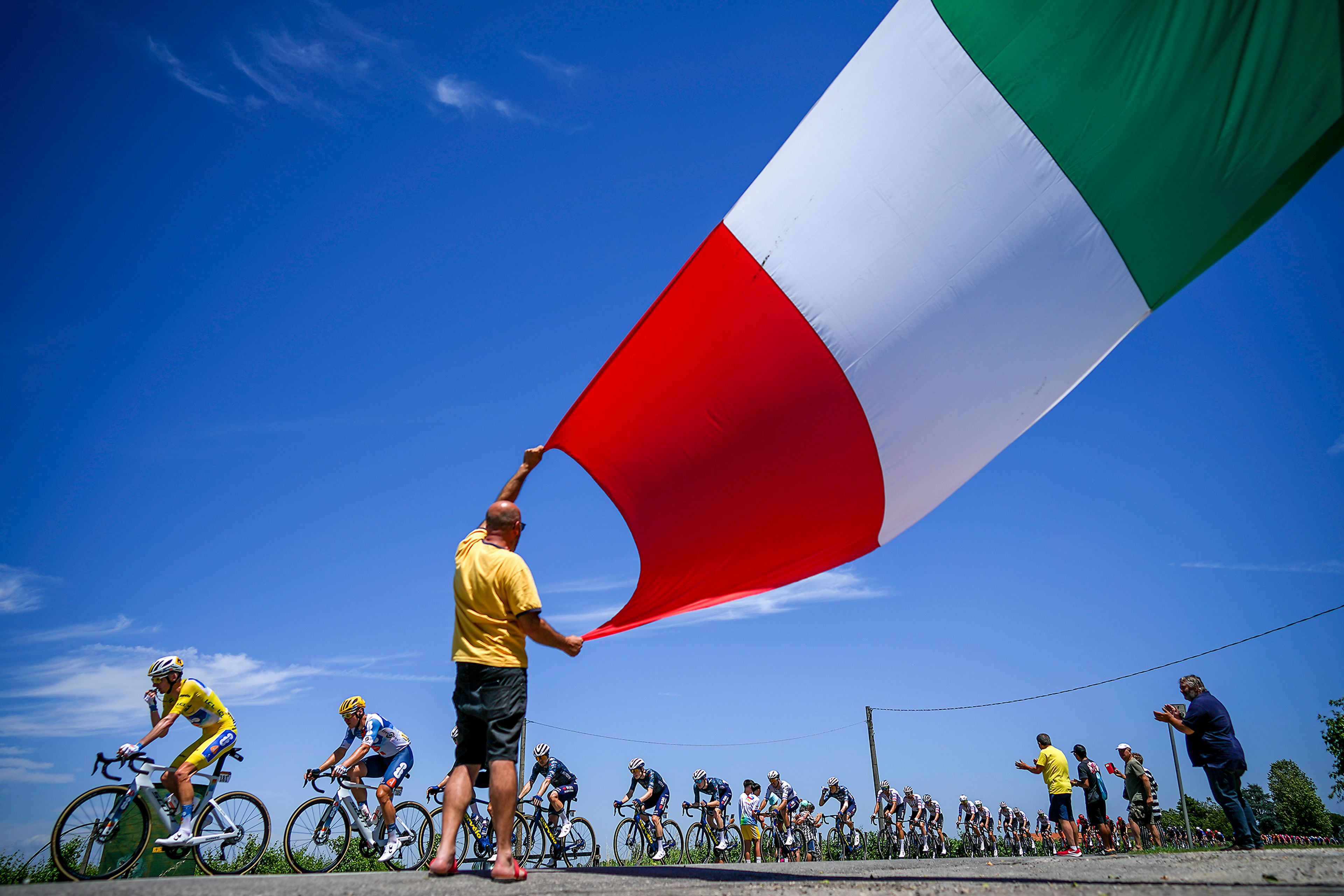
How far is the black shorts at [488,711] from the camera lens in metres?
3.55

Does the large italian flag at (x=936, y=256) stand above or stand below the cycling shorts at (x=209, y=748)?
above

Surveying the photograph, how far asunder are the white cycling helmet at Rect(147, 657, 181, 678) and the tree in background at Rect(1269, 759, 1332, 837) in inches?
2808

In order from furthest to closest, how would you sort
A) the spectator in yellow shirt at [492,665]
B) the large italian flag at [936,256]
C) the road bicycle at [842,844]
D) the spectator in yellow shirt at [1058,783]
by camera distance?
1. the road bicycle at [842,844]
2. the spectator in yellow shirt at [1058,783]
3. the large italian flag at [936,256]
4. the spectator in yellow shirt at [492,665]

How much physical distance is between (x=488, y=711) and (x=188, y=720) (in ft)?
14.8

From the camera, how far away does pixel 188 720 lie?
6.56 meters

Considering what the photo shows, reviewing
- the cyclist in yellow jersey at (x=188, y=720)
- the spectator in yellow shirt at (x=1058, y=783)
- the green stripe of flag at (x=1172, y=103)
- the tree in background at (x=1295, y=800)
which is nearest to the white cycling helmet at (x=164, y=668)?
the cyclist in yellow jersey at (x=188, y=720)

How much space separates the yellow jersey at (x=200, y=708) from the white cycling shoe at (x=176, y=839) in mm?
808

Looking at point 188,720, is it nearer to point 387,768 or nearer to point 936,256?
point 387,768

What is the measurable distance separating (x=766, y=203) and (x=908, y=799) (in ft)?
55.5

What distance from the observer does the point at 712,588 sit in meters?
4.86

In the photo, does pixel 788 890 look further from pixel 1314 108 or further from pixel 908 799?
pixel 908 799

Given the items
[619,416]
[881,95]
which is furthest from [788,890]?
[881,95]

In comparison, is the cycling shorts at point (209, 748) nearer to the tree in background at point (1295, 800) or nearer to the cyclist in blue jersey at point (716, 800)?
the cyclist in blue jersey at point (716, 800)

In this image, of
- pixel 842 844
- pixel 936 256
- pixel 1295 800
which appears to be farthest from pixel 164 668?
pixel 1295 800
